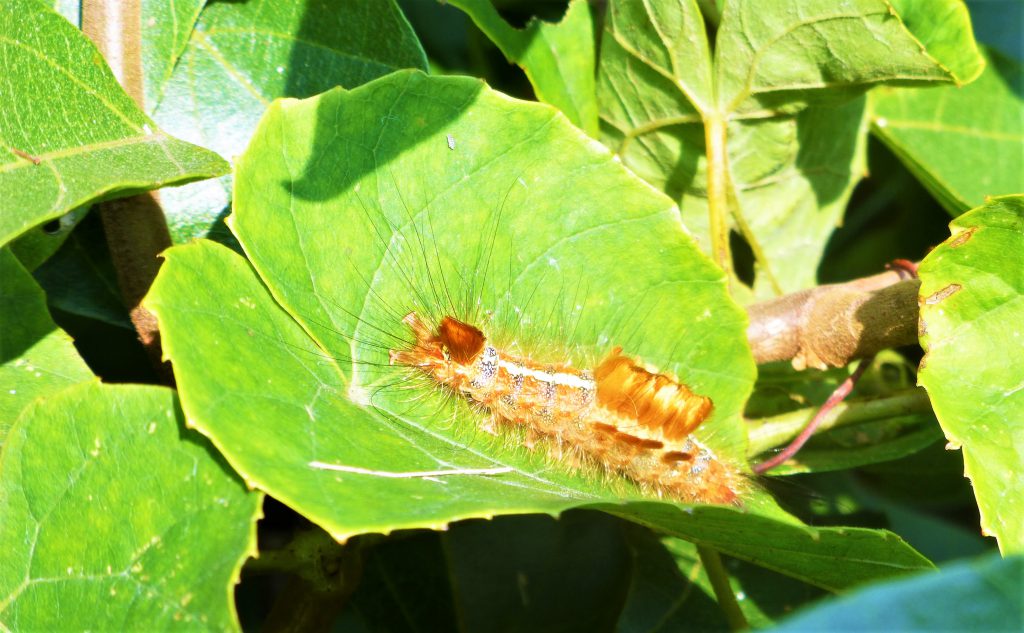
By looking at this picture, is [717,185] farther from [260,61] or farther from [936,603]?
[936,603]

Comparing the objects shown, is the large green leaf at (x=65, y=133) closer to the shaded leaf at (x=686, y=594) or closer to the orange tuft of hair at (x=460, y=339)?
the orange tuft of hair at (x=460, y=339)

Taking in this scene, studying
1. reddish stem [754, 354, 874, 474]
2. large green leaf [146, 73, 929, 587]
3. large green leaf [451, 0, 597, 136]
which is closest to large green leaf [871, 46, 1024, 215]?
reddish stem [754, 354, 874, 474]

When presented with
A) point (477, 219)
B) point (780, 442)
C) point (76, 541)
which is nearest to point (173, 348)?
point (76, 541)

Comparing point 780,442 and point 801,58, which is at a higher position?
point 801,58

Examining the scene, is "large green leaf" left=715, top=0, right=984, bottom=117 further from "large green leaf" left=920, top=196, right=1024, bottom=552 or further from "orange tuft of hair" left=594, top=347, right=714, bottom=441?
"orange tuft of hair" left=594, top=347, right=714, bottom=441

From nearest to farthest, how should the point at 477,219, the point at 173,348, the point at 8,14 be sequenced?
the point at 173,348, the point at 8,14, the point at 477,219

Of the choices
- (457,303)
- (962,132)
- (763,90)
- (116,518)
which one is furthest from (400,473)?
(962,132)

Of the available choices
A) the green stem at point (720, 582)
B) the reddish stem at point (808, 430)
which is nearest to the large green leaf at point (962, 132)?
the reddish stem at point (808, 430)

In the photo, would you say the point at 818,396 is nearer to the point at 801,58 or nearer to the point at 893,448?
the point at 893,448
